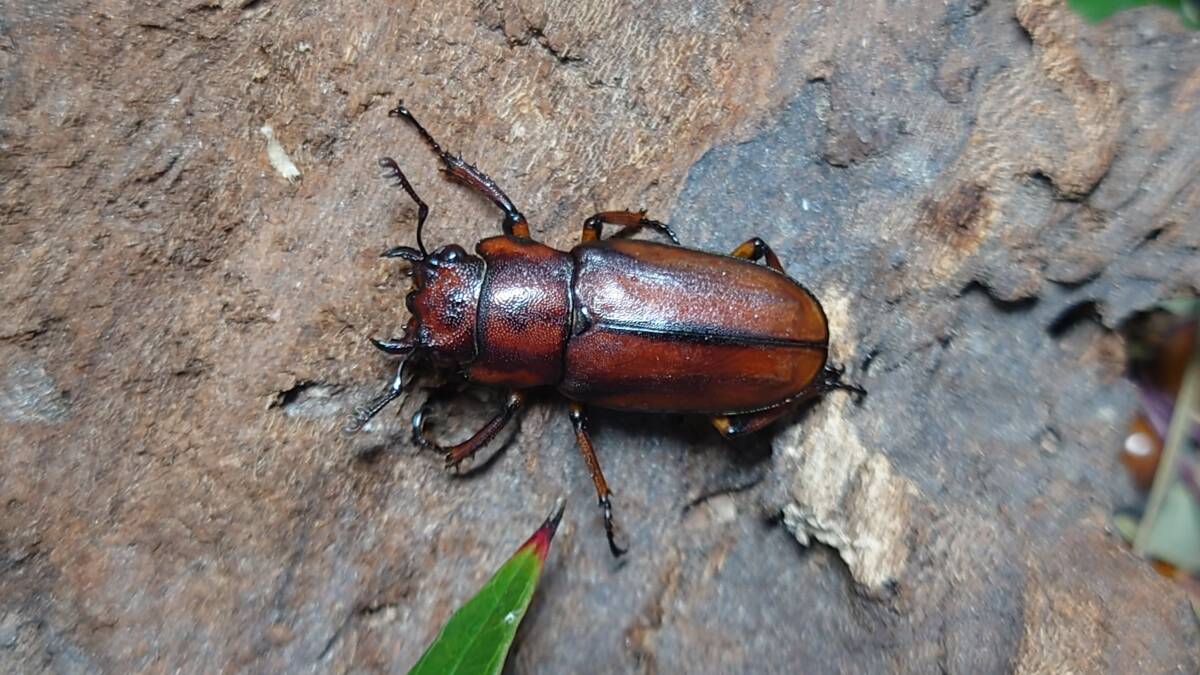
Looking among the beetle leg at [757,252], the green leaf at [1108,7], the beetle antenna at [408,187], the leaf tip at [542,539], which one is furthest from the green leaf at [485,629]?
the green leaf at [1108,7]

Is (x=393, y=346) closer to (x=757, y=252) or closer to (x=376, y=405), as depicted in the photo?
(x=376, y=405)

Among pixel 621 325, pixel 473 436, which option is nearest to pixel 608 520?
pixel 473 436

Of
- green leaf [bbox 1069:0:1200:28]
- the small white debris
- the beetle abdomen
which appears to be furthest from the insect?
green leaf [bbox 1069:0:1200:28]

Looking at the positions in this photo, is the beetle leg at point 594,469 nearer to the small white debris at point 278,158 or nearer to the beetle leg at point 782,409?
the beetle leg at point 782,409

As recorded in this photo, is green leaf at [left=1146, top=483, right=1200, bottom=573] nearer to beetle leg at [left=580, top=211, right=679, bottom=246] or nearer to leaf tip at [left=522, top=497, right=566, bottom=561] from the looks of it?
beetle leg at [left=580, top=211, right=679, bottom=246]

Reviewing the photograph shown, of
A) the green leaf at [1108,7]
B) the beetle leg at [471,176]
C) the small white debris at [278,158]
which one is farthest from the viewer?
the green leaf at [1108,7]

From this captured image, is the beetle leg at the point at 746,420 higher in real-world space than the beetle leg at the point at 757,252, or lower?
lower
